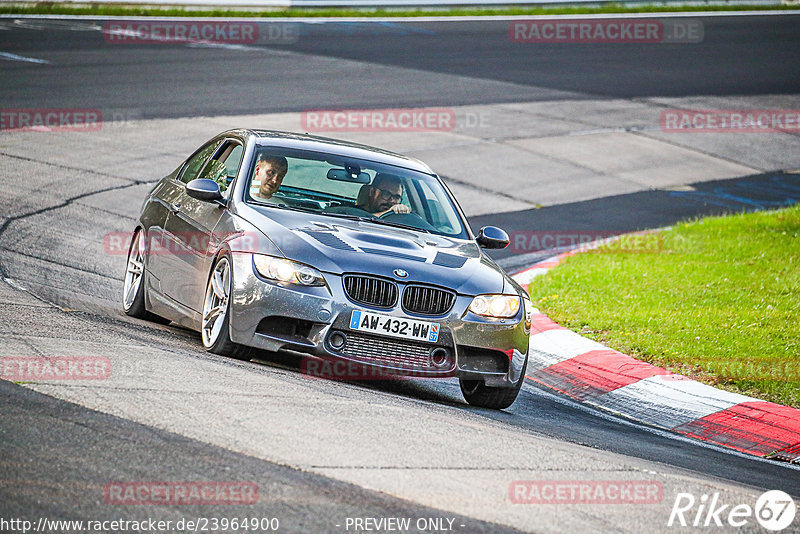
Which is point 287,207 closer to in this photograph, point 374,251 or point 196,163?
point 374,251

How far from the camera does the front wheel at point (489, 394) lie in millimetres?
7496

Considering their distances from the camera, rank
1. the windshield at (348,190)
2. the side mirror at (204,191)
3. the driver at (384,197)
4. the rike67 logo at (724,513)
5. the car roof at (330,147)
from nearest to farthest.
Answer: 1. the rike67 logo at (724,513)
2. the side mirror at (204,191)
3. the windshield at (348,190)
4. the driver at (384,197)
5. the car roof at (330,147)

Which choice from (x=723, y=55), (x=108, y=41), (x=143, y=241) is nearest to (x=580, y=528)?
(x=143, y=241)

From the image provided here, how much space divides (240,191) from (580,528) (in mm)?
4087

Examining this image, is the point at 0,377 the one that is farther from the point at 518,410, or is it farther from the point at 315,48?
the point at 315,48

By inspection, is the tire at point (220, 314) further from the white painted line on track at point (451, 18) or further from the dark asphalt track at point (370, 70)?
the white painted line on track at point (451, 18)

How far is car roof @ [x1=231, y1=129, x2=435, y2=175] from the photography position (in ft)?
27.7

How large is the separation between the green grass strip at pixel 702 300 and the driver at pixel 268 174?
3.32 m

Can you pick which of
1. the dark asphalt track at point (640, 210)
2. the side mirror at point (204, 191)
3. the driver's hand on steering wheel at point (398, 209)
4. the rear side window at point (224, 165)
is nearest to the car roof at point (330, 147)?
the rear side window at point (224, 165)

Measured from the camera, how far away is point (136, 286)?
28.9ft

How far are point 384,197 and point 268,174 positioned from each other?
2.85 feet

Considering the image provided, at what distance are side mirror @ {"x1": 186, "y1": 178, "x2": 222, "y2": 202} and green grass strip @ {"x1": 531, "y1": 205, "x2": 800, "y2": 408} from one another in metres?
3.74

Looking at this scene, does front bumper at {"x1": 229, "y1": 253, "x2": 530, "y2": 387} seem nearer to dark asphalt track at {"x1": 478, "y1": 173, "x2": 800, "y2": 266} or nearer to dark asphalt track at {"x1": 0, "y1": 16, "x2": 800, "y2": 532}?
dark asphalt track at {"x1": 0, "y1": 16, "x2": 800, "y2": 532}

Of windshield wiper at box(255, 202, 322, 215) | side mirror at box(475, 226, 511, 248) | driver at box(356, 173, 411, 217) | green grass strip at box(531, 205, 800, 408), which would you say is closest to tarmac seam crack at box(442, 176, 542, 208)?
green grass strip at box(531, 205, 800, 408)
